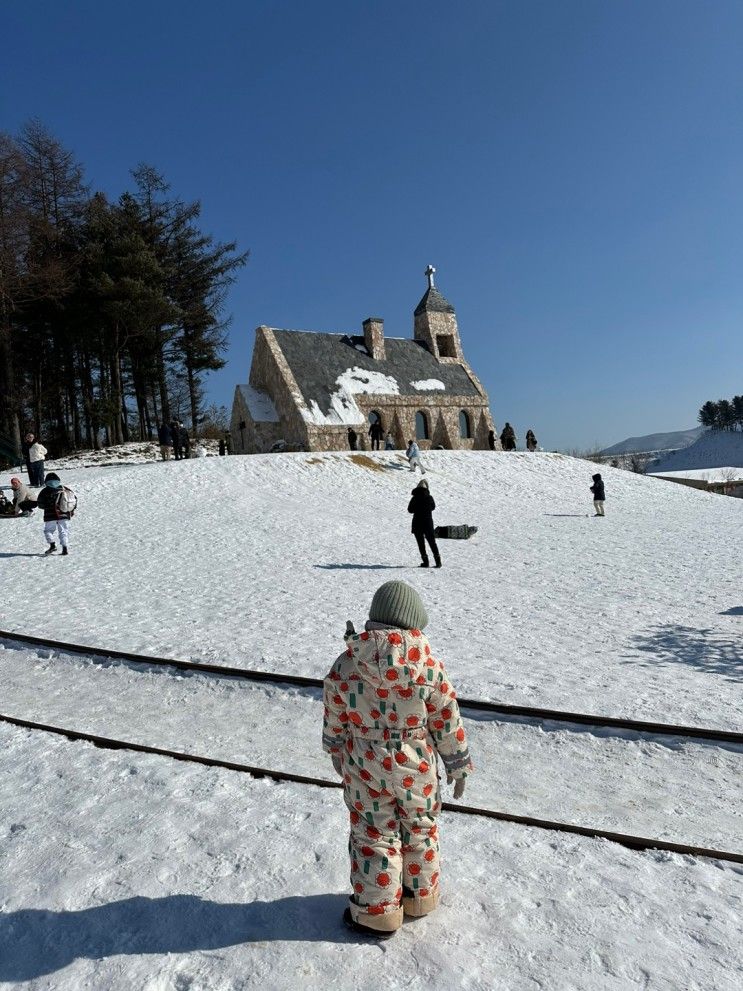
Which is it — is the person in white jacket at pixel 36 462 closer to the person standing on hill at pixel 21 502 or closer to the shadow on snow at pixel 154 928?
the person standing on hill at pixel 21 502

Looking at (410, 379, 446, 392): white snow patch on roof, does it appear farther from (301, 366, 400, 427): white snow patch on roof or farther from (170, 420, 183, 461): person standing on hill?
(170, 420, 183, 461): person standing on hill

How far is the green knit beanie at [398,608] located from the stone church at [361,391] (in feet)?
87.8

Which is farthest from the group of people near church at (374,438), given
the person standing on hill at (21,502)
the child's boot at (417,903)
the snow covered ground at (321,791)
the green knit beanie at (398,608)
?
the child's boot at (417,903)

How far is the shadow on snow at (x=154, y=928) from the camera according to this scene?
3008mm

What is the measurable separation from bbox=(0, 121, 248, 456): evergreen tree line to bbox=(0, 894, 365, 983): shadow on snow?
26427 mm

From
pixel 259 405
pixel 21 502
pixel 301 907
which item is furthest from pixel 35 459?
pixel 301 907

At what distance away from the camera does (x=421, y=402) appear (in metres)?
34.2

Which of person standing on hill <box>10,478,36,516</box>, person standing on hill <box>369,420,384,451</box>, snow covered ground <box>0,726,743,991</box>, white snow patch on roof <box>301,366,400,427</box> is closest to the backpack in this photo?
person standing on hill <box>10,478,36,516</box>

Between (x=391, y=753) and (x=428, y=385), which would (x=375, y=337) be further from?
(x=391, y=753)

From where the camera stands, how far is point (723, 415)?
357ft

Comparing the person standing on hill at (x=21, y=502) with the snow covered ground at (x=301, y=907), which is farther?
the person standing on hill at (x=21, y=502)

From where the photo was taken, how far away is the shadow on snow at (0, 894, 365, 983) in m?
3.01

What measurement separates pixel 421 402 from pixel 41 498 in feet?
75.9

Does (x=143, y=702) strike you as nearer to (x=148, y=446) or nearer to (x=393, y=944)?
(x=393, y=944)
